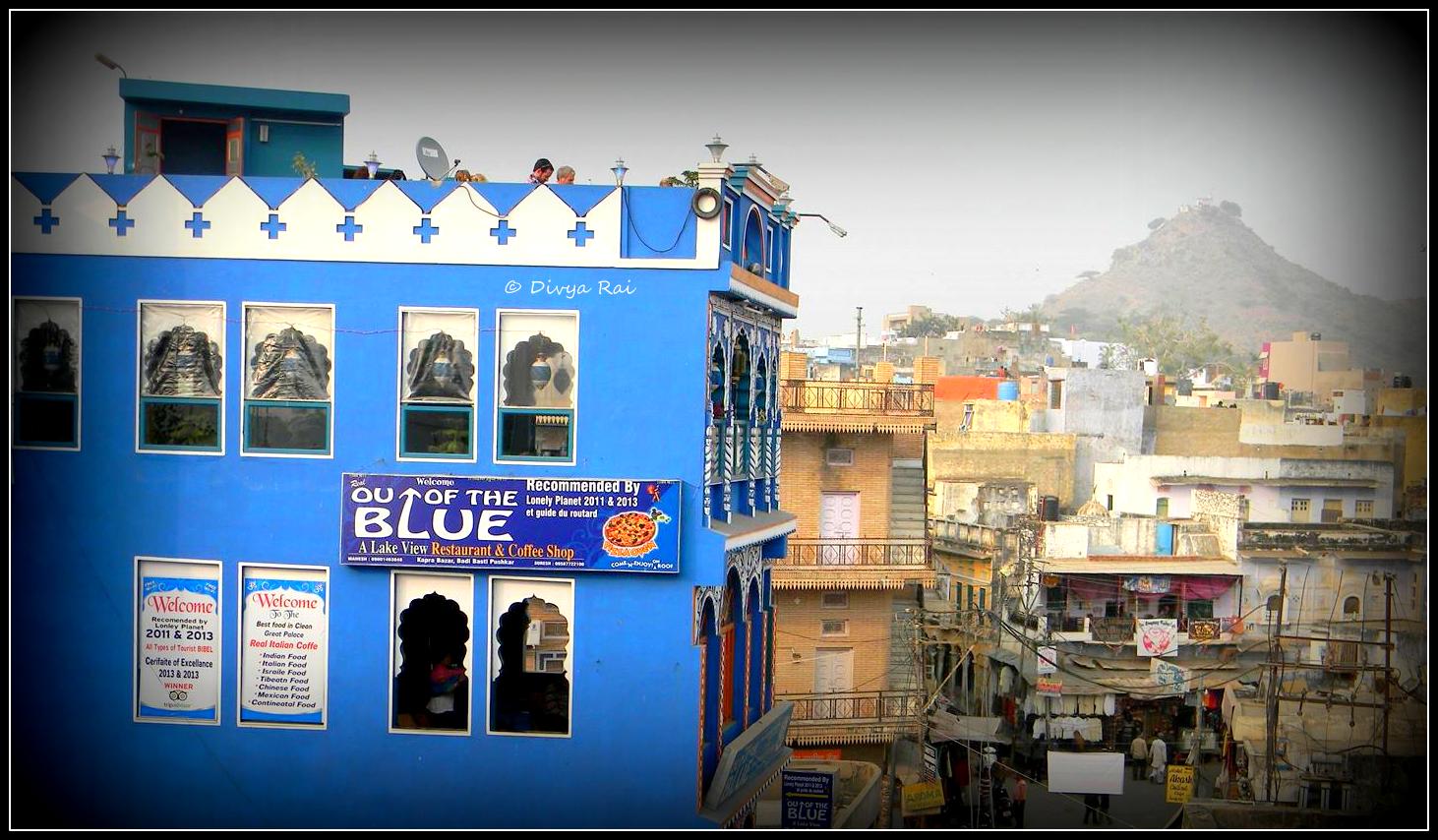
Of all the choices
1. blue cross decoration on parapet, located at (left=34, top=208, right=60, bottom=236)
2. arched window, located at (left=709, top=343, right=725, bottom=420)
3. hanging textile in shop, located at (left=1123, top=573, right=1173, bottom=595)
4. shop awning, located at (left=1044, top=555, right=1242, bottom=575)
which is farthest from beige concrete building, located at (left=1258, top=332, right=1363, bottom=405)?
blue cross decoration on parapet, located at (left=34, top=208, right=60, bottom=236)

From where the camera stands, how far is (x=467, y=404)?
14.7 m

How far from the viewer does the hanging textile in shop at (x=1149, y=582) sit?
145 feet

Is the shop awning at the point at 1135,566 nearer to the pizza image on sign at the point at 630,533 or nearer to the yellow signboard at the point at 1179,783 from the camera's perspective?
the yellow signboard at the point at 1179,783

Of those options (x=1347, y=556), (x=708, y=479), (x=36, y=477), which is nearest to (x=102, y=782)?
(x=36, y=477)

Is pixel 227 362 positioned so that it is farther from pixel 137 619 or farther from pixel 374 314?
pixel 137 619

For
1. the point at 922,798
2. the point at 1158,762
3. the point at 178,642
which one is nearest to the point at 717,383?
the point at 178,642

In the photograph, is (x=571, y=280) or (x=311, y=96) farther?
(x=311, y=96)

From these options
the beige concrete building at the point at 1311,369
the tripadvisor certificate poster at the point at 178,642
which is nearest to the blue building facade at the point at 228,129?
the tripadvisor certificate poster at the point at 178,642

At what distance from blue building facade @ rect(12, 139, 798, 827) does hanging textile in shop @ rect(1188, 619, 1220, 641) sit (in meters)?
31.5

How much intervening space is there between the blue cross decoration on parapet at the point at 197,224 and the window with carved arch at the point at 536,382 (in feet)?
9.80

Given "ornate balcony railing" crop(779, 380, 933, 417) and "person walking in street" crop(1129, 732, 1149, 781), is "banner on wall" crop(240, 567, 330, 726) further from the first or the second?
"person walking in street" crop(1129, 732, 1149, 781)

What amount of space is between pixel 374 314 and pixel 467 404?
4.06ft

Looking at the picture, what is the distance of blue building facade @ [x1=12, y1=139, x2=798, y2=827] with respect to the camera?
14.5m

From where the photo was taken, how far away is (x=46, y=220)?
Result: 14906 millimetres
